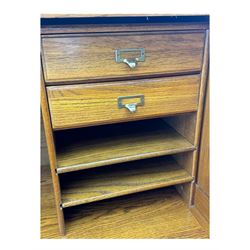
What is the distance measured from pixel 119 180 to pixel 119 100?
300 millimetres

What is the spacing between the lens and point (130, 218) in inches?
33.4

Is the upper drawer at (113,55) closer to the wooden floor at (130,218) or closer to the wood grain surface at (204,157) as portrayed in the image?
the wood grain surface at (204,157)

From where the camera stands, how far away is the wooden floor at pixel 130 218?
790mm

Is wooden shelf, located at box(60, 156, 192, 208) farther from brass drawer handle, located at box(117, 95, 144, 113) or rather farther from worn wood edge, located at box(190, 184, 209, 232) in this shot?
brass drawer handle, located at box(117, 95, 144, 113)

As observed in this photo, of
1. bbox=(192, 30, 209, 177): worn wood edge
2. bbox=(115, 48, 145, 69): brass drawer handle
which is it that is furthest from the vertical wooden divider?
bbox=(115, 48, 145, 69): brass drawer handle

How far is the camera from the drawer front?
2.03ft

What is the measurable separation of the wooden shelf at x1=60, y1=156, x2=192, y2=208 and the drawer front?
0.24 metres

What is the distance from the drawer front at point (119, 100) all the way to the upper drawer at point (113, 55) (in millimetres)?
25

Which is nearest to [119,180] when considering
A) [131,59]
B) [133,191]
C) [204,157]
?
[133,191]

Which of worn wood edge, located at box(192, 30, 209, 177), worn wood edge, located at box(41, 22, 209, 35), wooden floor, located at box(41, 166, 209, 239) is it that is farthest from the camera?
wooden floor, located at box(41, 166, 209, 239)

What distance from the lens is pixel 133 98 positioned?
667 mm

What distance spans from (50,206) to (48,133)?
0.38 meters

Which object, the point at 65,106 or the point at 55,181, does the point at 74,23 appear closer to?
the point at 65,106
